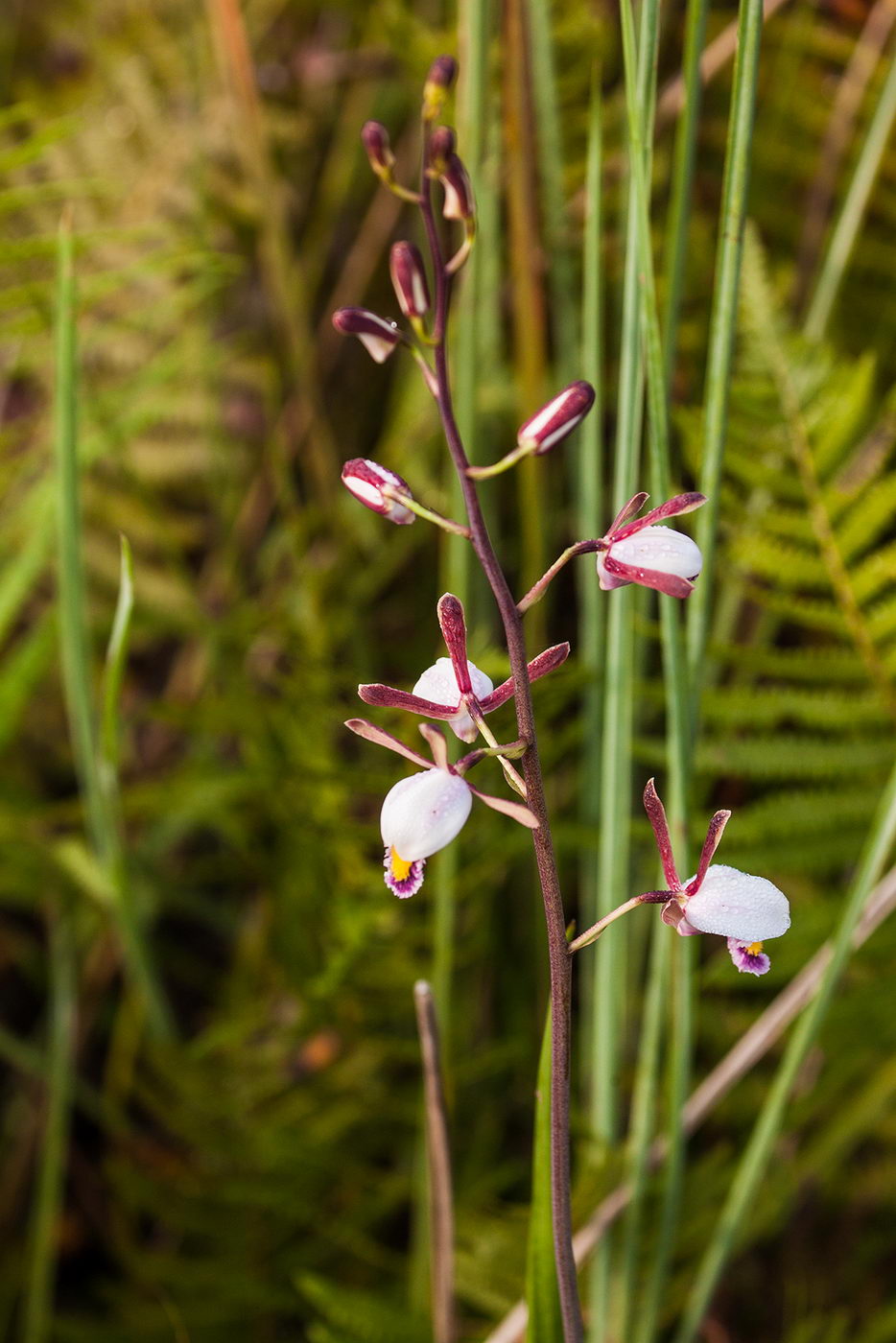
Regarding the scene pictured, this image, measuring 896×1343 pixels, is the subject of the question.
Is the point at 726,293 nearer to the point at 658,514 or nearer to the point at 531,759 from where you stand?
the point at 658,514

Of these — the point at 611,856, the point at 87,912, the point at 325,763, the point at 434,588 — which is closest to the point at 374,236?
the point at 434,588

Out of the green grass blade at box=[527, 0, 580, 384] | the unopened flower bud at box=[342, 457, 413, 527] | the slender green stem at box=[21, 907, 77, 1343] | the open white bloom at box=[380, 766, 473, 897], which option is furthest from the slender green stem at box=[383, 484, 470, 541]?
the slender green stem at box=[21, 907, 77, 1343]

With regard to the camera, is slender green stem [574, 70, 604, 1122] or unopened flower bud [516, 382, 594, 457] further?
slender green stem [574, 70, 604, 1122]

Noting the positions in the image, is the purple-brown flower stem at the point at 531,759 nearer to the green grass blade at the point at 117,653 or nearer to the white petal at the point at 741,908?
the white petal at the point at 741,908

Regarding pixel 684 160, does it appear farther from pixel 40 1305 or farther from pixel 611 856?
pixel 40 1305

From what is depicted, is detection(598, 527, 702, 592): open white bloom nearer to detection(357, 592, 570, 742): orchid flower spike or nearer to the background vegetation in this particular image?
detection(357, 592, 570, 742): orchid flower spike

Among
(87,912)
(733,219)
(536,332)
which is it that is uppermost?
(536,332)
